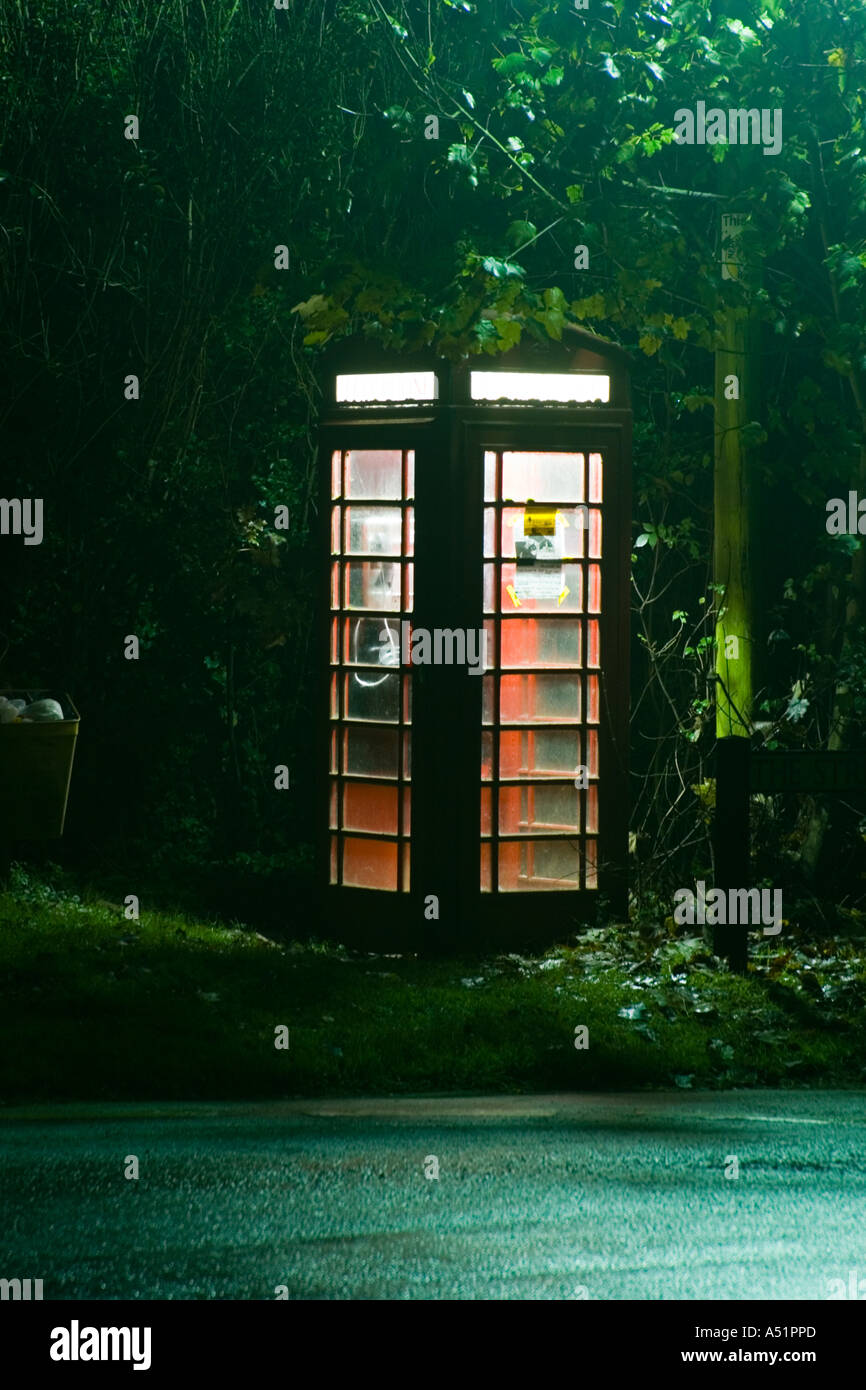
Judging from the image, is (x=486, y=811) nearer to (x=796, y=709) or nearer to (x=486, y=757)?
(x=486, y=757)

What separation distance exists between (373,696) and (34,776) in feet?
6.38

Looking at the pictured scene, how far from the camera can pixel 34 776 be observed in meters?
10.4

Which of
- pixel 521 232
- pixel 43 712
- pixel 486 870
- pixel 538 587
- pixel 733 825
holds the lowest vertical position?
pixel 486 870

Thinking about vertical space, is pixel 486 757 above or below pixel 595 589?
below

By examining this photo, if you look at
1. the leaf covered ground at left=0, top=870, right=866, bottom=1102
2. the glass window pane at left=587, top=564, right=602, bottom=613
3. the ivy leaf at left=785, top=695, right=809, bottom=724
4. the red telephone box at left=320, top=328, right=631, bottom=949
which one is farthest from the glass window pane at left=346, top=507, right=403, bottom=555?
the ivy leaf at left=785, top=695, right=809, bottom=724

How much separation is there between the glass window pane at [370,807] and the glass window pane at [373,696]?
40 cm

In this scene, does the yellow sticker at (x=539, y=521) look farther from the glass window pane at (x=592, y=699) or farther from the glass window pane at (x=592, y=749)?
the glass window pane at (x=592, y=749)

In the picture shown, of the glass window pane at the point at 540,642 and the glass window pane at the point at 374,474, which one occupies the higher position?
the glass window pane at the point at 374,474

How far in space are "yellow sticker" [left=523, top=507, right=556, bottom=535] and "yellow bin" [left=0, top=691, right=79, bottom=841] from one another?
2.74 m

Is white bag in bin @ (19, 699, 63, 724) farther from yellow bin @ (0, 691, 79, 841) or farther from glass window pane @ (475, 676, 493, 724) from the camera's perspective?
glass window pane @ (475, 676, 493, 724)

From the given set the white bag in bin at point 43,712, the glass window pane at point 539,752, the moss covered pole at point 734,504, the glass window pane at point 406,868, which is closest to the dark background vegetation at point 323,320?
the moss covered pole at point 734,504

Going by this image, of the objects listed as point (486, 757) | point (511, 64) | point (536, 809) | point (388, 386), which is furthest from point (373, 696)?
point (511, 64)

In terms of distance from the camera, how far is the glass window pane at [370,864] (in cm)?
1044

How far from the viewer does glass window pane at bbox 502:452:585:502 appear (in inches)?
396
